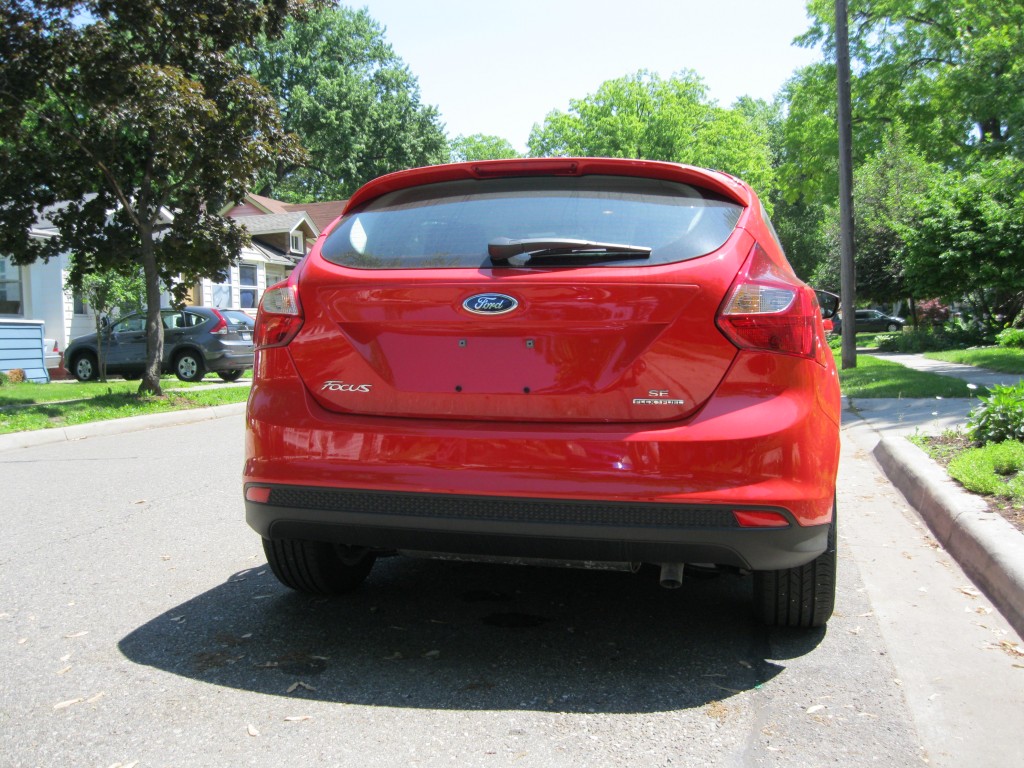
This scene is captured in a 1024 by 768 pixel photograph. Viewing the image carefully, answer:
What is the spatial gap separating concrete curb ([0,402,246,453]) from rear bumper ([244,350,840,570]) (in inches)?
310

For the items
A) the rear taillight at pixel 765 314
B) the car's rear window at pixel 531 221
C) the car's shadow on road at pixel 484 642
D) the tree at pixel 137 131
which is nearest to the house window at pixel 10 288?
the tree at pixel 137 131

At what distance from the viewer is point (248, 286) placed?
108ft

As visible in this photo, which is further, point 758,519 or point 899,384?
point 899,384

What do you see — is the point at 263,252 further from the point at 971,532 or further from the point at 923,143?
the point at 971,532

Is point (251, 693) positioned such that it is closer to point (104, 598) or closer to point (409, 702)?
point (409, 702)

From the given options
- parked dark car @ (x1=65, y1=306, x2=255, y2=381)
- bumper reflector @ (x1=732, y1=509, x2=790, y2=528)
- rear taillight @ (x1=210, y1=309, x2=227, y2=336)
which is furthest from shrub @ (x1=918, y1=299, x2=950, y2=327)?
bumper reflector @ (x1=732, y1=509, x2=790, y2=528)

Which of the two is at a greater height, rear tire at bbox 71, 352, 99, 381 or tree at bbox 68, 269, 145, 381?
tree at bbox 68, 269, 145, 381

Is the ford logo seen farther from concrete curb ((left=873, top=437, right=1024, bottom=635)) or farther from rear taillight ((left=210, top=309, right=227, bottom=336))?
rear taillight ((left=210, top=309, right=227, bottom=336))

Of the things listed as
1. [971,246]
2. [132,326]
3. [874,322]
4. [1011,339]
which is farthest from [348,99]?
[1011,339]

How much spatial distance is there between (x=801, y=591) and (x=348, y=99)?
45.2 m

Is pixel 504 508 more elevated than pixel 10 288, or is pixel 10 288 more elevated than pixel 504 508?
pixel 10 288

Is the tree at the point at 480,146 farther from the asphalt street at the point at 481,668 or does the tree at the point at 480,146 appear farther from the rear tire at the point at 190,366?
the asphalt street at the point at 481,668

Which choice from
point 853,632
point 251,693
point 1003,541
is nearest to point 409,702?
point 251,693

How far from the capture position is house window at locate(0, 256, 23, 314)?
23.1m
